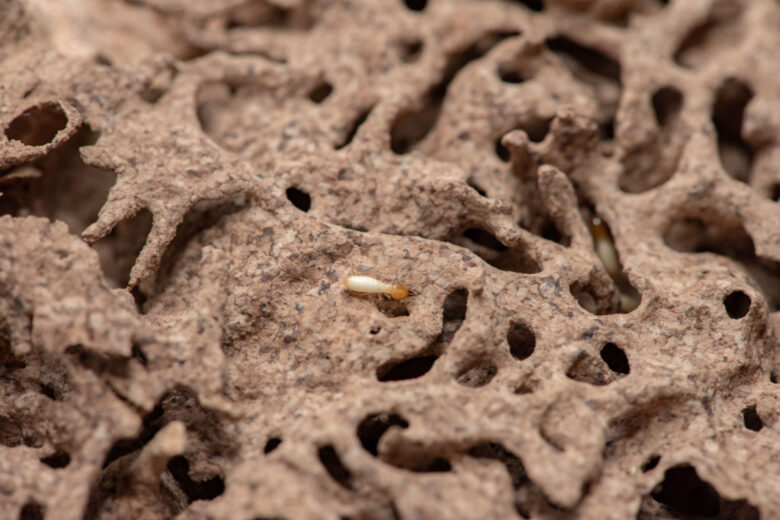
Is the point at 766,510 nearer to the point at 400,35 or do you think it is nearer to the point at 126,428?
the point at 126,428

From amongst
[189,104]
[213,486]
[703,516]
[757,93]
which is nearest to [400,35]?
[189,104]

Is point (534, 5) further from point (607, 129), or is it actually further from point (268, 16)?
point (268, 16)

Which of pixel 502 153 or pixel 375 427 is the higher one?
pixel 502 153

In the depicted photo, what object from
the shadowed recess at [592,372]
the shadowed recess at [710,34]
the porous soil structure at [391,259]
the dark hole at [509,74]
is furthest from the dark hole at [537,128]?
the shadowed recess at [592,372]

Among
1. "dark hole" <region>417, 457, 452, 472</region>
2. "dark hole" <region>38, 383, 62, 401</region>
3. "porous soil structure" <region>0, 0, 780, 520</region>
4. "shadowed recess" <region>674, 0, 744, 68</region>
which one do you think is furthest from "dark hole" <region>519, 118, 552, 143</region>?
"dark hole" <region>38, 383, 62, 401</region>

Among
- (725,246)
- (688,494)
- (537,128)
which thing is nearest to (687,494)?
(688,494)

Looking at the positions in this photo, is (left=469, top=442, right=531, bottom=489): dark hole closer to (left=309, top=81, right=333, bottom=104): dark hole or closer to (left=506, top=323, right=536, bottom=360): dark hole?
(left=506, top=323, right=536, bottom=360): dark hole
